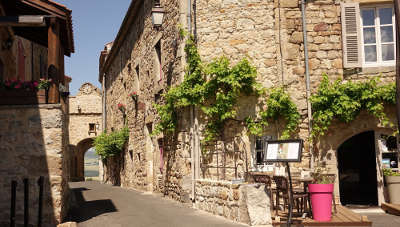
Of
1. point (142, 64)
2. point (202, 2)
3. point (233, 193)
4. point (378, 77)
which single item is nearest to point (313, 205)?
point (233, 193)

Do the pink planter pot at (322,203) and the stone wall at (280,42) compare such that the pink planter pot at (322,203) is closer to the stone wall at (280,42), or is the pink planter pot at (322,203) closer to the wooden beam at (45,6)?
the stone wall at (280,42)

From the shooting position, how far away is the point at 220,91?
9.23 metres

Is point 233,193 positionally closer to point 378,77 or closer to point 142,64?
point 378,77

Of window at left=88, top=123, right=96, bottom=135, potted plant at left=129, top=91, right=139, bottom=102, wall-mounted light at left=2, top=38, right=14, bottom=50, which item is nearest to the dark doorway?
potted plant at left=129, top=91, right=139, bottom=102

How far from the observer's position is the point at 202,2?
9.60 metres

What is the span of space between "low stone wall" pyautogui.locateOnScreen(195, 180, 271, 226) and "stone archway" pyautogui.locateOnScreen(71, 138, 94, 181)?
20.6 meters

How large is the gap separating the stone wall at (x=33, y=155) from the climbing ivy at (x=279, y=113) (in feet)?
13.5

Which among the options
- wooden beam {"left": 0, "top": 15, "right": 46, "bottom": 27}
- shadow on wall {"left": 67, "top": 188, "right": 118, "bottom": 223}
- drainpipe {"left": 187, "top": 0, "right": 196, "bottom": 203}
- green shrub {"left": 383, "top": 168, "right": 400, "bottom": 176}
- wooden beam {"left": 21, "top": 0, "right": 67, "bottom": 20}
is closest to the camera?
wooden beam {"left": 0, "top": 15, "right": 46, "bottom": 27}

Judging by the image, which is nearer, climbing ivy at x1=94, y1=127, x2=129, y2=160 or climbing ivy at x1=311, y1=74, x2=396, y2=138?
climbing ivy at x1=311, y1=74, x2=396, y2=138

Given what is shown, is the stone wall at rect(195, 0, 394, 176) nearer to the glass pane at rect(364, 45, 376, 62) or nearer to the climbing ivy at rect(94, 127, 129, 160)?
the glass pane at rect(364, 45, 376, 62)

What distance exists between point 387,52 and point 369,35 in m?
0.54

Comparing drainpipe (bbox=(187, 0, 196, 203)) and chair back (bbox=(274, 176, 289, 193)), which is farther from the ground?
drainpipe (bbox=(187, 0, 196, 203))

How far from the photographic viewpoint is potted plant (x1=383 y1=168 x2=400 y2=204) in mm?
8609

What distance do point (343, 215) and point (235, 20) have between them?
15.6 ft
